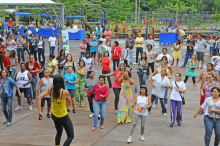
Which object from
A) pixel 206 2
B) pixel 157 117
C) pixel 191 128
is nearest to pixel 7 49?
pixel 157 117

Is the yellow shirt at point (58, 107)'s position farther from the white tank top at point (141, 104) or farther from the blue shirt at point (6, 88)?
the blue shirt at point (6, 88)

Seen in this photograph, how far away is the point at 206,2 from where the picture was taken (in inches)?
2744

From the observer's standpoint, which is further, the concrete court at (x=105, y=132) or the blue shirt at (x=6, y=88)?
the blue shirt at (x=6, y=88)

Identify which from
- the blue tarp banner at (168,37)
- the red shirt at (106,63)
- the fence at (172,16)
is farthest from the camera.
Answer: the fence at (172,16)

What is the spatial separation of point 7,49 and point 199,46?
10.7 metres

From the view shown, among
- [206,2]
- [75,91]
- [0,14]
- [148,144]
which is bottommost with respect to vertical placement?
[148,144]

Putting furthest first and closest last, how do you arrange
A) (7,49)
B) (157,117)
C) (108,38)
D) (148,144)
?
(108,38) → (7,49) → (157,117) → (148,144)

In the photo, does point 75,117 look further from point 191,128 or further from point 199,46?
point 199,46

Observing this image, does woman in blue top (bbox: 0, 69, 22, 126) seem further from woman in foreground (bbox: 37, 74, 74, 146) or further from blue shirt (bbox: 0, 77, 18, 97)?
woman in foreground (bbox: 37, 74, 74, 146)

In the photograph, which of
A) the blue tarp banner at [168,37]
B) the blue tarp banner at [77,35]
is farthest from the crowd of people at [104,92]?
the blue tarp banner at [77,35]

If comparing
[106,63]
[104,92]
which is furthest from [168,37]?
[104,92]

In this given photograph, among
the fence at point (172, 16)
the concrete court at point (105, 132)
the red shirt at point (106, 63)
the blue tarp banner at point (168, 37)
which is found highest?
the fence at point (172, 16)

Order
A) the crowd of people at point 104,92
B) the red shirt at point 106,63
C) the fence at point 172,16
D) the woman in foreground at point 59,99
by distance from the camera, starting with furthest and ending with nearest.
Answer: the fence at point 172,16
the red shirt at point 106,63
the crowd of people at point 104,92
the woman in foreground at point 59,99

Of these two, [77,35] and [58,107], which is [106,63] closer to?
[58,107]
